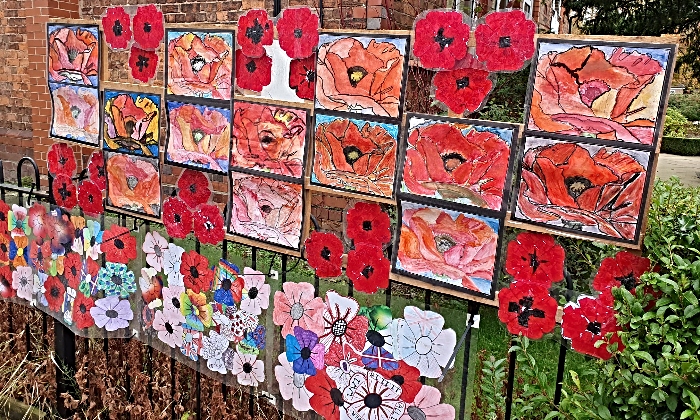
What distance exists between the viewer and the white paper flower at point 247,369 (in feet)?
7.36

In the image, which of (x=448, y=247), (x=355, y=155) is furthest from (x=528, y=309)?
(x=355, y=155)

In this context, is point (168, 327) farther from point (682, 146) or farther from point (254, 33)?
point (682, 146)

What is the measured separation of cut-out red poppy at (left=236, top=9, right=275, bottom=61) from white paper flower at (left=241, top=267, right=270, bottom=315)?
785mm

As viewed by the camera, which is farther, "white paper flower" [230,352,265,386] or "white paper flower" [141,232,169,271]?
"white paper flower" [141,232,169,271]

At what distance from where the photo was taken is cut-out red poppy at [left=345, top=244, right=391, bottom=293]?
6.52ft

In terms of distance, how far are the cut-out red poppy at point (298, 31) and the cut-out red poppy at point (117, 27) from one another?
2.39 ft

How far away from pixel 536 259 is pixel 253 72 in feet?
3.80

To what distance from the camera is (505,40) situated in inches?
65.2

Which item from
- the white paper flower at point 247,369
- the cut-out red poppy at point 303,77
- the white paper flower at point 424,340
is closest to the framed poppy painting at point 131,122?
the cut-out red poppy at point 303,77

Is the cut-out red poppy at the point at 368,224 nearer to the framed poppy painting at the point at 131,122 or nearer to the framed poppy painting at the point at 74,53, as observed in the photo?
the framed poppy painting at the point at 131,122

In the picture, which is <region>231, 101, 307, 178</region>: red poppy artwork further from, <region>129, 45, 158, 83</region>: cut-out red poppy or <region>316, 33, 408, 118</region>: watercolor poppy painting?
<region>129, 45, 158, 83</region>: cut-out red poppy

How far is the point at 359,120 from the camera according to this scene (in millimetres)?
1932

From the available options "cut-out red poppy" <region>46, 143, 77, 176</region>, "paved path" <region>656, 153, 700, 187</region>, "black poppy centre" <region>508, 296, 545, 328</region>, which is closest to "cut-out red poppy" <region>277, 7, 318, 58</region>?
"black poppy centre" <region>508, 296, 545, 328</region>

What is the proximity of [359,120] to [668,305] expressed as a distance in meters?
1.04
